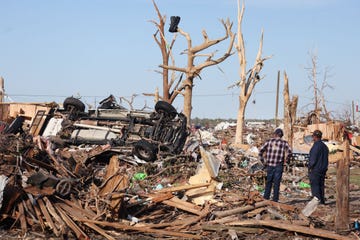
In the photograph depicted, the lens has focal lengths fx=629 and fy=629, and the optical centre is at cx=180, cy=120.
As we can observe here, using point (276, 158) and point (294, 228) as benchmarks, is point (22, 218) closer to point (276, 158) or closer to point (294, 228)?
point (294, 228)

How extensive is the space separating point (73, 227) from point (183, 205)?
240cm

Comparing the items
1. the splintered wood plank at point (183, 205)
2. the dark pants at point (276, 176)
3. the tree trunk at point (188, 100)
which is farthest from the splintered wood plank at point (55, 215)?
the tree trunk at point (188, 100)

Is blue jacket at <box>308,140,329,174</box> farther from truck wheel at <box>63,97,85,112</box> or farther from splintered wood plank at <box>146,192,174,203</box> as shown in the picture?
truck wheel at <box>63,97,85,112</box>

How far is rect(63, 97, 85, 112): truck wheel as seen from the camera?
21.4 metres

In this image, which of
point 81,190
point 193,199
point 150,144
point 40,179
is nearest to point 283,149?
point 193,199

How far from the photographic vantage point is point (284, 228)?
10578 mm

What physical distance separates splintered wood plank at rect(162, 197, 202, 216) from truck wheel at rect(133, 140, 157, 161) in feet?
21.2

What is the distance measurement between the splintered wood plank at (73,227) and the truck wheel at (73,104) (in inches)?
436

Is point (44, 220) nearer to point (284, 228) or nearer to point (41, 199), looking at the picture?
point (41, 199)

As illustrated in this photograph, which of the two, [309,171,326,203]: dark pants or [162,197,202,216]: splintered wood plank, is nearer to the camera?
[162,197,202,216]: splintered wood plank

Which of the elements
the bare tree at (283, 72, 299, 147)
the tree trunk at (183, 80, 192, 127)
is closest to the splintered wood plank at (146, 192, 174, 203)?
the bare tree at (283, 72, 299, 147)

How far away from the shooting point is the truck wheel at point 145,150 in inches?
723

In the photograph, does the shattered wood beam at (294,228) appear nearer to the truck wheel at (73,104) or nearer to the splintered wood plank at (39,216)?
the splintered wood plank at (39,216)

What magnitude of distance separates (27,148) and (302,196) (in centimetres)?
701
